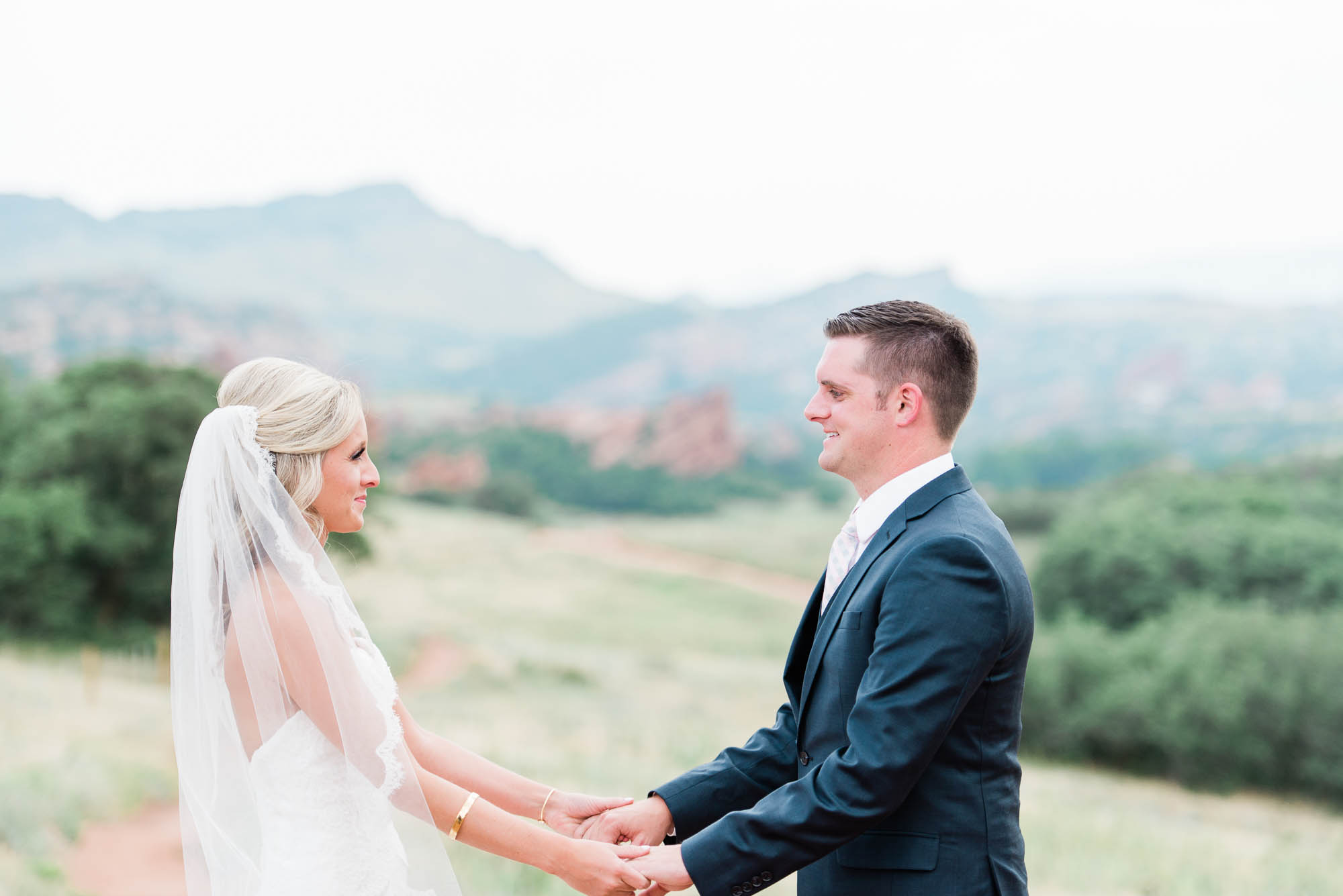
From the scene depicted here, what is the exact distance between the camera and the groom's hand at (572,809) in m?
4.43

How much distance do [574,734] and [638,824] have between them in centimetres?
1536

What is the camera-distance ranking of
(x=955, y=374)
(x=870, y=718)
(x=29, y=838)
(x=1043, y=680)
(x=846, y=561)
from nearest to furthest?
(x=870, y=718), (x=955, y=374), (x=846, y=561), (x=29, y=838), (x=1043, y=680)

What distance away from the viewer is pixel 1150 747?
2536 cm

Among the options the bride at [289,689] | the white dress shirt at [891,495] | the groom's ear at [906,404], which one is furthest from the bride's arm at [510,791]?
the groom's ear at [906,404]

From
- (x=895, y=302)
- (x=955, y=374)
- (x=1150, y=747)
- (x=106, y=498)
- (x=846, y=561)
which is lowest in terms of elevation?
(x=1150, y=747)

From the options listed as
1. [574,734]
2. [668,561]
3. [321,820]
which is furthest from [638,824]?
[668,561]

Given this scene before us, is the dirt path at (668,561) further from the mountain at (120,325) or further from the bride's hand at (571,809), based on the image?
the mountain at (120,325)

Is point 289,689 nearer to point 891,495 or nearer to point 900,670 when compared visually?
point 900,670

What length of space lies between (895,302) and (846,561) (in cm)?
89

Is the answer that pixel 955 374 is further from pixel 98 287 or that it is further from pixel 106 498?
pixel 98 287

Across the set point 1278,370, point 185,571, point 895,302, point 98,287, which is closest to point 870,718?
point 895,302

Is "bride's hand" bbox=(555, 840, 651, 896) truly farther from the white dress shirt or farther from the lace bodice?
the white dress shirt

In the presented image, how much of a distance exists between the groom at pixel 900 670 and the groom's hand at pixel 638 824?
0.45 metres

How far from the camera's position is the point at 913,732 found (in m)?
2.96
